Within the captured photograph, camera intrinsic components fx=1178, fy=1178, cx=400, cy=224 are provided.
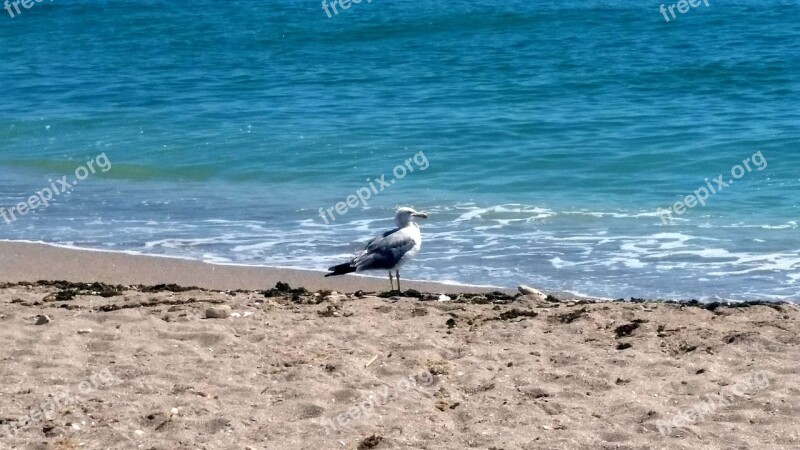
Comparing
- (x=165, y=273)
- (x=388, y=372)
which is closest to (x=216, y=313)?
(x=388, y=372)

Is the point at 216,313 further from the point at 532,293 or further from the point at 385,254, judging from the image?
the point at 532,293

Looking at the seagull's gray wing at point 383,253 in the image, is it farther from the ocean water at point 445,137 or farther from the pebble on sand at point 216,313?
the pebble on sand at point 216,313

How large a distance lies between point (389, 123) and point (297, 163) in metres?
2.70

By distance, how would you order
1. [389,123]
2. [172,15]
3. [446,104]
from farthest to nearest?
[172,15] < [446,104] < [389,123]

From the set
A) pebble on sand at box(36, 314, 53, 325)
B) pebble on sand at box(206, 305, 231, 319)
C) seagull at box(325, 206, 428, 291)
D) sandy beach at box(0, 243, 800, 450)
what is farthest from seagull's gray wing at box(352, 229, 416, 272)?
pebble on sand at box(36, 314, 53, 325)

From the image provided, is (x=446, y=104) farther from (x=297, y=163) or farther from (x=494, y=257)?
(x=494, y=257)

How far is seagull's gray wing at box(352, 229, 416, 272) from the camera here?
29.3 feet

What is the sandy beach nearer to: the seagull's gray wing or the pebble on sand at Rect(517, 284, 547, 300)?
the pebble on sand at Rect(517, 284, 547, 300)

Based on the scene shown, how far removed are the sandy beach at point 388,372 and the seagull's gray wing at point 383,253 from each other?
0.53 m

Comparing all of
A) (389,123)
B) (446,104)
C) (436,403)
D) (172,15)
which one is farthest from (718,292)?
(172,15)

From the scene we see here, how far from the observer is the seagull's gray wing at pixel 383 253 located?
351 inches

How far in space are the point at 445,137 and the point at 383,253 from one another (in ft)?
25.3

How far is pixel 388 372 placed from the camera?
21.5 ft

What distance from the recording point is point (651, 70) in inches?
795
